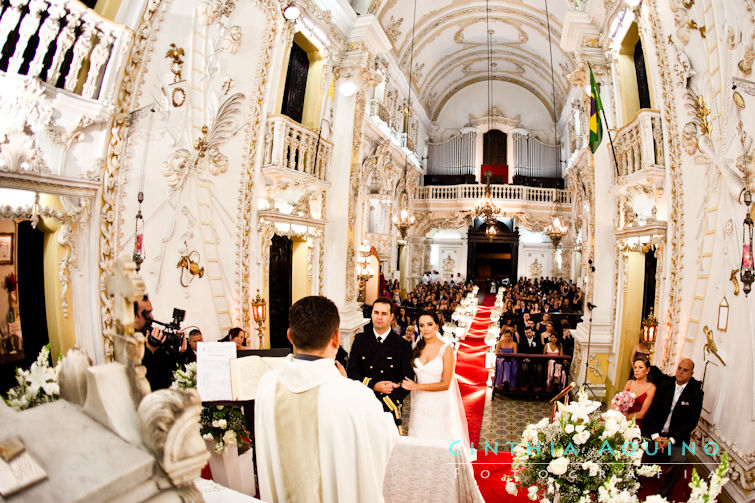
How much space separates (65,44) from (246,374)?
3836 mm

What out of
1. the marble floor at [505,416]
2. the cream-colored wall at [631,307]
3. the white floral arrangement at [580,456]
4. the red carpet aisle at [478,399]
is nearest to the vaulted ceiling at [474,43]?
the cream-colored wall at [631,307]

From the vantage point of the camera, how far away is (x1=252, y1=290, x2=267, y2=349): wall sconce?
24.2ft

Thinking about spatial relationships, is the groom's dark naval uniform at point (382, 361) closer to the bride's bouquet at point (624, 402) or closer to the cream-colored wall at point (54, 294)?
the bride's bouquet at point (624, 402)

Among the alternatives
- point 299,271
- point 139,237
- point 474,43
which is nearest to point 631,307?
point 299,271

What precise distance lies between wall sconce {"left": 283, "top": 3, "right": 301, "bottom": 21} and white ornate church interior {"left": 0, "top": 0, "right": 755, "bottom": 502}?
5cm

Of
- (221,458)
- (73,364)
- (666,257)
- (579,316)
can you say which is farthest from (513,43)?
(73,364)

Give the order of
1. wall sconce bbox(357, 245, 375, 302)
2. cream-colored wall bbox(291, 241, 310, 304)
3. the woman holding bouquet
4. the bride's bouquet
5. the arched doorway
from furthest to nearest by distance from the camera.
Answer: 1. the arched doorway
2. wall sconce bbox(357, 245, 375, 302)
3. cream-colored wall bbox(291, 241, 310, 304)
4. the woman holding bouquet
5. the bride's bouquet

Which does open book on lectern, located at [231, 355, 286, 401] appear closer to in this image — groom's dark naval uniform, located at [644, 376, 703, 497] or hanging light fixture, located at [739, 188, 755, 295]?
groom's dark naval uniform, located at [644, 376, 703, 497]

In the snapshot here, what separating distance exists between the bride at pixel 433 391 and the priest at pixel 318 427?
2.27 meters

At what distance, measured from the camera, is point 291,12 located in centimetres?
726

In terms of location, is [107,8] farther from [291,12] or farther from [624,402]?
[624,402]

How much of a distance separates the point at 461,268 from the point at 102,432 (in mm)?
23831

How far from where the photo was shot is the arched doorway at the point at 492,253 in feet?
80.4

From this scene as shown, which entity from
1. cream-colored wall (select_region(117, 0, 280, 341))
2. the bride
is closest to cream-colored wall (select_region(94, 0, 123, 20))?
cream-colored wall (select_region(117, 0, 280, 341))
